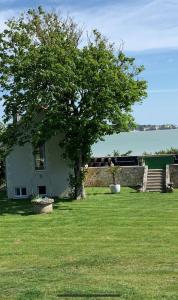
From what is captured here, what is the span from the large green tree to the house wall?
2123 millimetres

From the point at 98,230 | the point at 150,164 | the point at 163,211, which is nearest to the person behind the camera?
the point at 98,230

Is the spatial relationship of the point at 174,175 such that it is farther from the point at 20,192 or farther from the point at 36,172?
the point at 20,192

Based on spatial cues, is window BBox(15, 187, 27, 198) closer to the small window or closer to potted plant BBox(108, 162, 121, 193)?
the small window

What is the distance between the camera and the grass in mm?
9797

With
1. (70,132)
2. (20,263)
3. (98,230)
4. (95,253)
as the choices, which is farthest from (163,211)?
(20,263)

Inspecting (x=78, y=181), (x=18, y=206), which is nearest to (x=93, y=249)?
(x=18, y=206)

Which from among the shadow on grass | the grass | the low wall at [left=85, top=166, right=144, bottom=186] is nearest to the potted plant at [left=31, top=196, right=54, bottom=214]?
the shadow on grass

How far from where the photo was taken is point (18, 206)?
2781cm

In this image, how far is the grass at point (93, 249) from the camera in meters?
9.80

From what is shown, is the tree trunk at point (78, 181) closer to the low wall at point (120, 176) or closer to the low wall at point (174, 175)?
the low wall at point (120, 176)

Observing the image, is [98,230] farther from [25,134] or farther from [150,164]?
[150,164]

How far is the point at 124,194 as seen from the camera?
31.3 meters

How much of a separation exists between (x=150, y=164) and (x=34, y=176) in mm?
8880

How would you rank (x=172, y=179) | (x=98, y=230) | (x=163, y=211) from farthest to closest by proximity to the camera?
(x=172, y=179) → (x=163, y=211) → (x=98, y=230)
